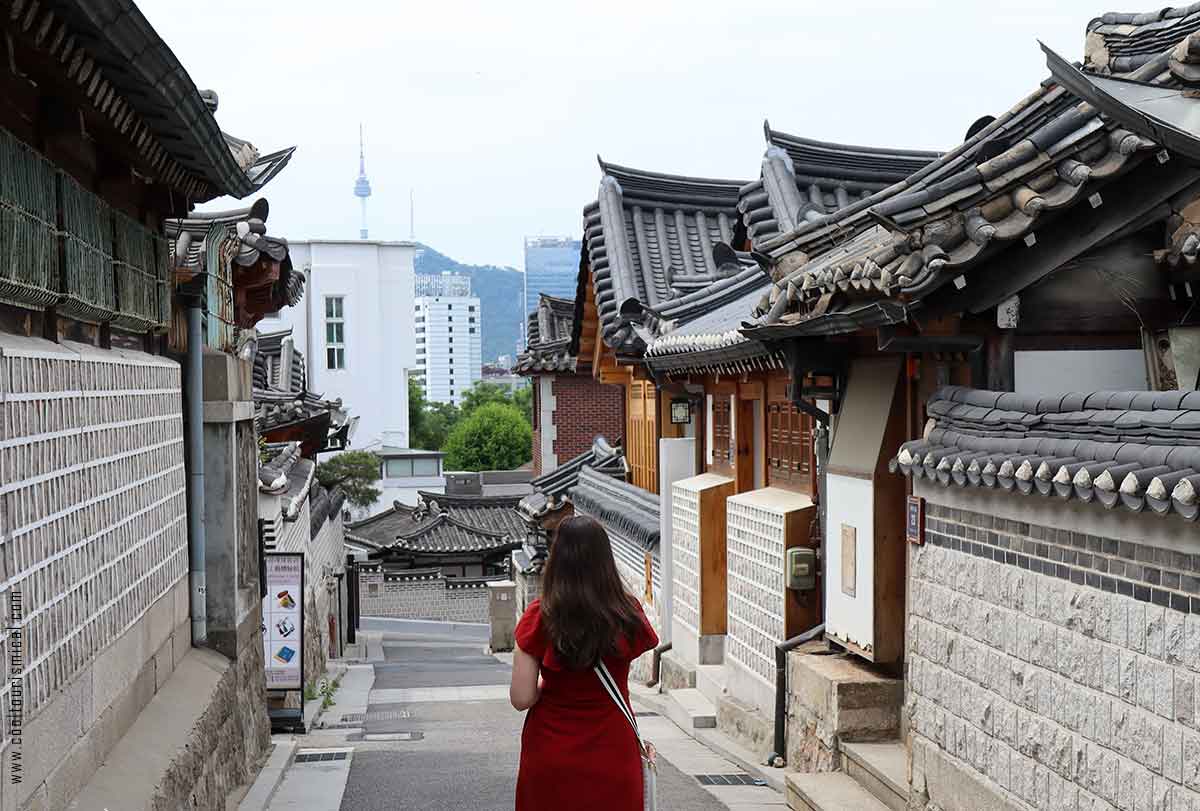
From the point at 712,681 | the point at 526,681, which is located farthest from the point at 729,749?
the point at 526,681

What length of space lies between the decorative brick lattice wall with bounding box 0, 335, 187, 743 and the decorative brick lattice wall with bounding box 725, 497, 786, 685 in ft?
19.5

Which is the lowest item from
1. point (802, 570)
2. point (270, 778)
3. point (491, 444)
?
point (491, 444)

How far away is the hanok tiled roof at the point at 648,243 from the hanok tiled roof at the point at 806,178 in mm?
2066

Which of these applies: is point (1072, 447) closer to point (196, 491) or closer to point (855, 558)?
point (855, 558)

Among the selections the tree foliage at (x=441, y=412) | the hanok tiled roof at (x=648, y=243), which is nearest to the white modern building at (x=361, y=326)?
the tree foliage at (x=441, y=412)

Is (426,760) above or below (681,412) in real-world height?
below

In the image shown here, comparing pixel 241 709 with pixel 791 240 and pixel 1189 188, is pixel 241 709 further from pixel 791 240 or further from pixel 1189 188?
pixel 1189 188

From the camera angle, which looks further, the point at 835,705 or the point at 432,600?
the point at 432,600

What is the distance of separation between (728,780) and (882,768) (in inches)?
112

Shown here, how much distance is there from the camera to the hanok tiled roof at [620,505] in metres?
19.1

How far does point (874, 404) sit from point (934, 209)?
7.87 feet

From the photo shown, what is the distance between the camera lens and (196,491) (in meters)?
10.2

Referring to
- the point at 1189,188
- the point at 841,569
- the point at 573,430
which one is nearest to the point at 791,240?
the point at 841,569

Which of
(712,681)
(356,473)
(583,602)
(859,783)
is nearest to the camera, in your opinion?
(583,602)
